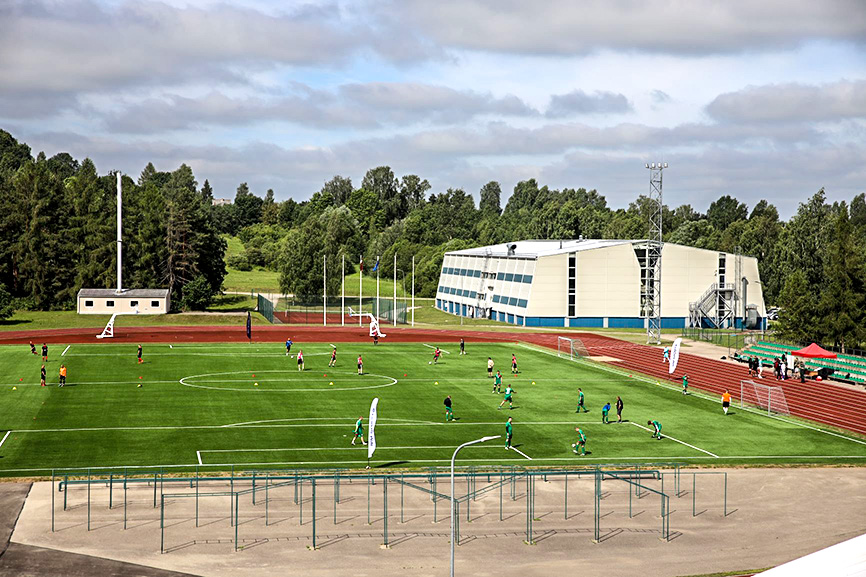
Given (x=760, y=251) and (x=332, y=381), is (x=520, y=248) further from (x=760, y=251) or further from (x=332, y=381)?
(x=332, y=381)

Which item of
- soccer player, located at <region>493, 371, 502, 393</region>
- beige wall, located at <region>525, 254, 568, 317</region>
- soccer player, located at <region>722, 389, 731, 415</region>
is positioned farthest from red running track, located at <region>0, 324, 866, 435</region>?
soccer player, located at <region>493, 371, 502, 393</region>

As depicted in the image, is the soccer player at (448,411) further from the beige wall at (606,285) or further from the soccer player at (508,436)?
the beige wall at (606,285)

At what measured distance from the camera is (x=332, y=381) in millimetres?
66500

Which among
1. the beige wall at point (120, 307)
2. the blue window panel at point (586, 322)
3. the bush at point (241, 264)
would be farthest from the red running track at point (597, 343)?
the bush at point (241, 264)

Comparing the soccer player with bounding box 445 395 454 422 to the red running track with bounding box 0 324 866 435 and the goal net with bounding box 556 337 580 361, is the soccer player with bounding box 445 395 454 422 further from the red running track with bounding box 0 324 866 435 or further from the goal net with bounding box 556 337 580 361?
the goal net with bounding box 556 337 580 361

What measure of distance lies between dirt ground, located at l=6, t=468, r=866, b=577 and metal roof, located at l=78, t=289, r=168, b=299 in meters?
76.7

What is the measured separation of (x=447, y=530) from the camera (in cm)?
3338

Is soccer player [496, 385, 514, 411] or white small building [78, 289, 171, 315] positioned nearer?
soccer player [496, 385, 514, 411]

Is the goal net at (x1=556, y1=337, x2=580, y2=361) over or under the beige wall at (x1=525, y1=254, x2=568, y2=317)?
under

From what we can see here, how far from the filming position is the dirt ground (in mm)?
29938

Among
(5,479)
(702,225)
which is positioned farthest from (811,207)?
(5,479)

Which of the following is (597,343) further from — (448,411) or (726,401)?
(448,411)

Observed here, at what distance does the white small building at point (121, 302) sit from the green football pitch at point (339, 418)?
32.9m

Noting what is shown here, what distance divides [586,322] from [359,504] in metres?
82.6
